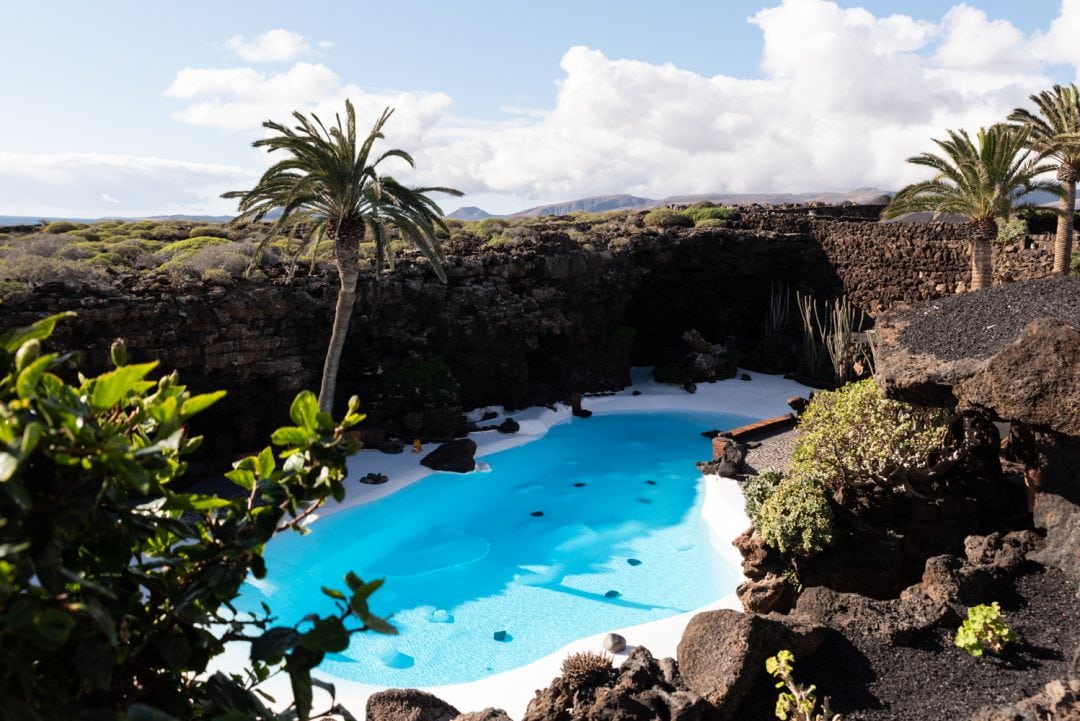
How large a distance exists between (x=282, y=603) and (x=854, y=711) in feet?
29.9

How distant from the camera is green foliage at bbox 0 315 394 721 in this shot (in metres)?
2.04

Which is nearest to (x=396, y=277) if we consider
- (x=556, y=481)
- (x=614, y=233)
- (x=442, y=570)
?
(x=556, y=481)

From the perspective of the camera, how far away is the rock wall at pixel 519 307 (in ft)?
52.0

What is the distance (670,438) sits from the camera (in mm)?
21891

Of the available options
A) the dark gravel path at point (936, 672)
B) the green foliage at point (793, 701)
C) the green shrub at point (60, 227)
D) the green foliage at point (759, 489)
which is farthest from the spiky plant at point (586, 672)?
the green shrub at point (60, 227)

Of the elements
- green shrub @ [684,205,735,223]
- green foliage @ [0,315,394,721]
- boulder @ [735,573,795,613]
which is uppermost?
green shrub @ [684,205,735,223]

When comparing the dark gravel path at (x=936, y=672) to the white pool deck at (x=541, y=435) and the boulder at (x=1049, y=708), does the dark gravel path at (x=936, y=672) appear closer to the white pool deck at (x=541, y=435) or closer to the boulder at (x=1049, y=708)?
the boulder at (x=1049, y=708)

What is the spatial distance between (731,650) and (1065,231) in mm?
19530

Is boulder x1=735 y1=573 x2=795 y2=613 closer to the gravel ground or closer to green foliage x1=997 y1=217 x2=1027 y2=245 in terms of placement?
the gravel ground

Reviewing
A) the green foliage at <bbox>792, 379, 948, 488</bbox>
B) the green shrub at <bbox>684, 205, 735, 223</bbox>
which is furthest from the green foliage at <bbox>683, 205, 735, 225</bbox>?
the green foliage at <bbox>792, 379, 948, 488</bbox>

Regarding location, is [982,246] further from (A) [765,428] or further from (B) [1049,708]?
(B) [1049,708]

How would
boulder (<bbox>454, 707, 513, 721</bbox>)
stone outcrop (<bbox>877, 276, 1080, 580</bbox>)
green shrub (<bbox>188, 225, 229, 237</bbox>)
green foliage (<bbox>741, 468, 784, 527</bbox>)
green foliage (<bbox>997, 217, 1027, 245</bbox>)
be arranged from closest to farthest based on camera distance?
boulder (<bbox>454, 707, 513, 721</bbox>) → stone outcrop (<bbox>877, 276, 1080, 580</bbox>) → green foliage (<bbox>741, 468, 784, 527</bbox>) → green foliage (<bbox>997, 217, 1027, 245</bbox>) → green shrub (<bbox>188, 225, 229, 237</bbox>)

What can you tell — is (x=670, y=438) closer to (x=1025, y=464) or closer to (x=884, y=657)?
(x=1025, y=464)

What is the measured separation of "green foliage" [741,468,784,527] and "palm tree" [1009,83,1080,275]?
513 inches
